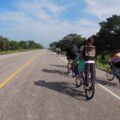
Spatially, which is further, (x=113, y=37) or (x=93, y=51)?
(x=113, y=37)

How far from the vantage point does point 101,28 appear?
86.1 m

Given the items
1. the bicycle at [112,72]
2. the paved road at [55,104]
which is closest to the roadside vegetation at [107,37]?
the bicycle at [112,72]

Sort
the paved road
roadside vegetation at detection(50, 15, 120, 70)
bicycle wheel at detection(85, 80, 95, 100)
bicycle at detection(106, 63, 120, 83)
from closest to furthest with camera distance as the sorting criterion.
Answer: the paved road < bicycle wheel at detection(85, 80, 95, 100) < bicycle at detection(106, 63, 120, 83) < roadside vegetation at detection(50, 15, 120, 70)

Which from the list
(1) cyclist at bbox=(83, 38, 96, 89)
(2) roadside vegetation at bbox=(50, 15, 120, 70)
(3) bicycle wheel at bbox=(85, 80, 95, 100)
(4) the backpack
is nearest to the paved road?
(3) bicycle wheel at bbox=(85, 80, 95, 100)

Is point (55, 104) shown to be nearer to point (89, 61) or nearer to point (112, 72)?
point (89, 61)

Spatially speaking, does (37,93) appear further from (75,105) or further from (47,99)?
(75,105)

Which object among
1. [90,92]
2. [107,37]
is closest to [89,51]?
[90,92]

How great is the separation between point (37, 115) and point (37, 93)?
322 centimetres

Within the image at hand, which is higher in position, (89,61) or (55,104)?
(89,61)

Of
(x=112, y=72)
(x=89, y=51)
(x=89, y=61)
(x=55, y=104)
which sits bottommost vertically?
(x=55, y=104)

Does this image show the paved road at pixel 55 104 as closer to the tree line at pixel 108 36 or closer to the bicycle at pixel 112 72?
the bicycle at pixel 112 72

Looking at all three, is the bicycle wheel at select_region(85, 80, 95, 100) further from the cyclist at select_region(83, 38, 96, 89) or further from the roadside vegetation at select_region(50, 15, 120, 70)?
the roadside vegetation at select_region(50, 15, 120, 70)

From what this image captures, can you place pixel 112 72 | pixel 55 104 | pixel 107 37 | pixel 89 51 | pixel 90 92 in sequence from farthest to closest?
pixel 107 37, pixel 112 72, pixel 89 51, pixel 90 92, pixel 55 104

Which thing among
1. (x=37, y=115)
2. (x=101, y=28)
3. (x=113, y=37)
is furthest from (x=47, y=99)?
(x=101, y=28)
